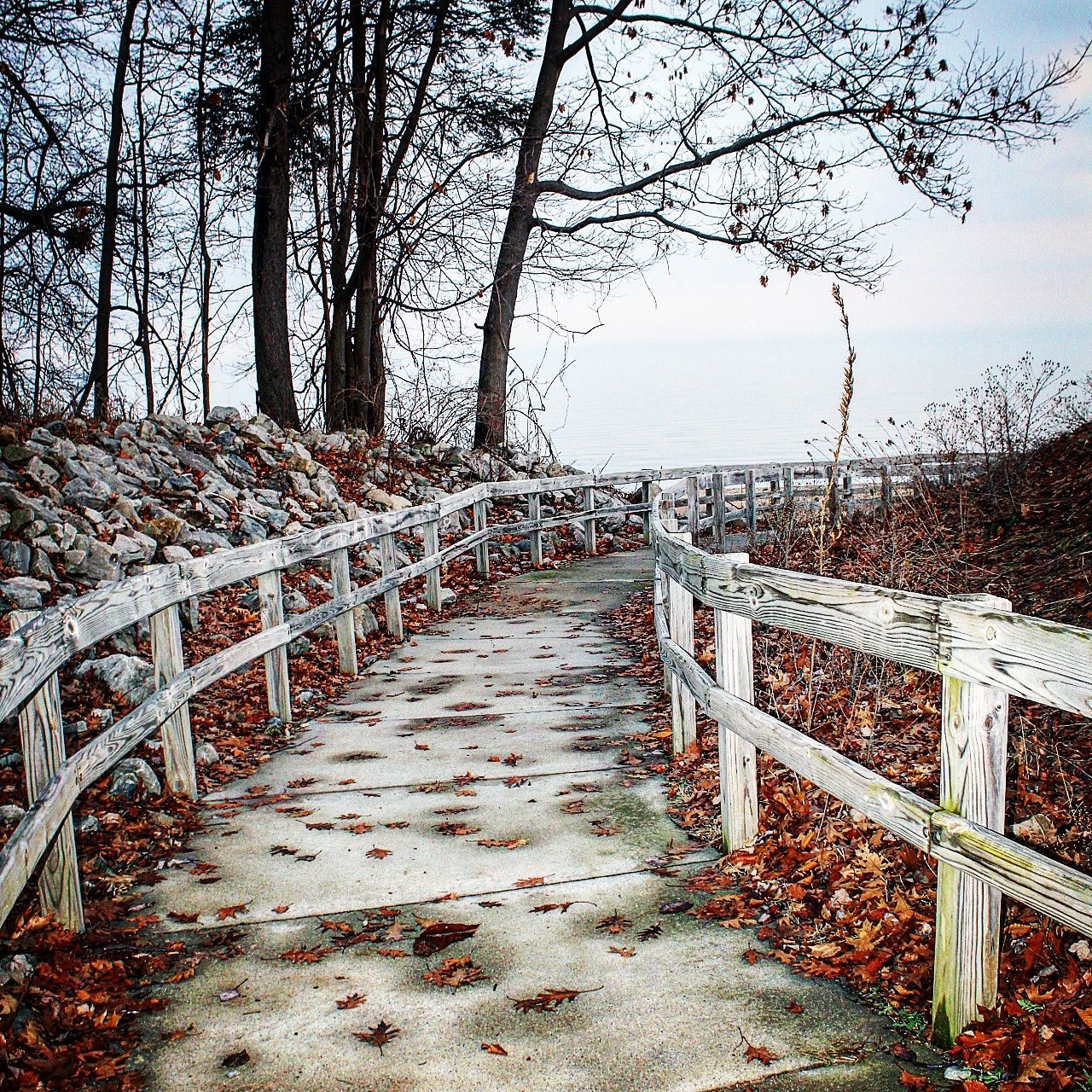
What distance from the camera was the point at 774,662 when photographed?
26.3 ft

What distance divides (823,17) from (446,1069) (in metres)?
19.7

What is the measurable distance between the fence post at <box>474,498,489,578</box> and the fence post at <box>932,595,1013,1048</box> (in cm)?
1189

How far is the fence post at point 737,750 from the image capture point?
482cm

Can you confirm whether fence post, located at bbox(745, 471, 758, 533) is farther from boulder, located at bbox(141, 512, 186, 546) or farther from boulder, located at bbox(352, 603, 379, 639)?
boulder, located at bbox(141, 512, 186, 546)

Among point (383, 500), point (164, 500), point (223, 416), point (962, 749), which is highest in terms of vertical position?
point (223, 416)

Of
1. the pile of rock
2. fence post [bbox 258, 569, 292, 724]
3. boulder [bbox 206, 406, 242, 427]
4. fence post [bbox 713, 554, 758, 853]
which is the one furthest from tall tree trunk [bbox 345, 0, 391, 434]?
fence post [bbox 713, 554, 758, 853]

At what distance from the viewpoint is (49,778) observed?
4203 mm

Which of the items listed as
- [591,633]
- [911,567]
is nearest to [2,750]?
[591,633]

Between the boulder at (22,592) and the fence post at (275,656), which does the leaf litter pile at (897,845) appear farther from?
the boulder at (22,592)

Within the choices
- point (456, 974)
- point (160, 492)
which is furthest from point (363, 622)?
point (456, 974)

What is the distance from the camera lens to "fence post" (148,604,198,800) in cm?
577

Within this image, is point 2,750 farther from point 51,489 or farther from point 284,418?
point 284,418

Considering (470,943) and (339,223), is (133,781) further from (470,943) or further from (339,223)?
(339,223)

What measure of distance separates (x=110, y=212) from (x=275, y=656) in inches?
550
